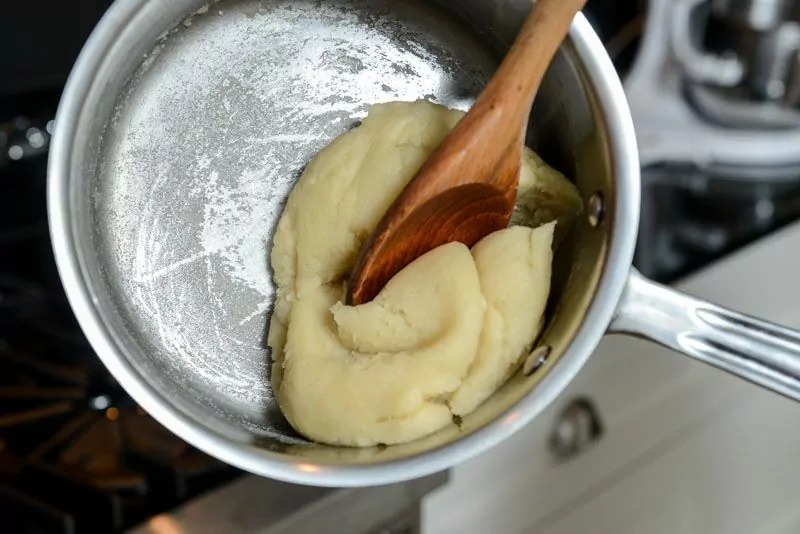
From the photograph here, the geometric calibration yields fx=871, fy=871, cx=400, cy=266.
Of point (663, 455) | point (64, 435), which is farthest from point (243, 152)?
point (663, 455)

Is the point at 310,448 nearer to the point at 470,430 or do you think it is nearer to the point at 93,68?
the point at 470,430

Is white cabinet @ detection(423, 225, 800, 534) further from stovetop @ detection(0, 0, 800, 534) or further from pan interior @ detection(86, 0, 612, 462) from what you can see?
pan interior @ detection(86, 0, 612, 462)

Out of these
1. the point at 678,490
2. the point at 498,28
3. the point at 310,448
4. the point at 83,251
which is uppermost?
the point at 498,28

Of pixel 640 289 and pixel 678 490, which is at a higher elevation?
pixel 640 289

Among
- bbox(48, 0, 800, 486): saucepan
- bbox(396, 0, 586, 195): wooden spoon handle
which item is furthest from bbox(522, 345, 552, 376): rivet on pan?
bbox(396, 0, 586, 195): wooden spoon handle

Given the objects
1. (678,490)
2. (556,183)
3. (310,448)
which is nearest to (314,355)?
(310,448)

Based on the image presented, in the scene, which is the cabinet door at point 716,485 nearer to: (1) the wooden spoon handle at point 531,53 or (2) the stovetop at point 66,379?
(2) the stovetop at point 66,379

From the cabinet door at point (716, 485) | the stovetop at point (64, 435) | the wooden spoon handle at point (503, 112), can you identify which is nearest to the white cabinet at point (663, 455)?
the cabinet door at point (716, 485)
